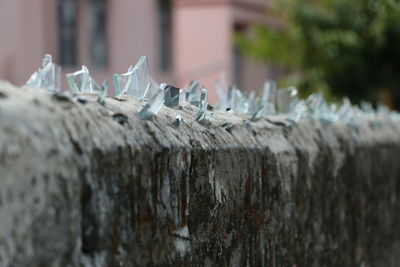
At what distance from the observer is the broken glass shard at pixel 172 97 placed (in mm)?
2441

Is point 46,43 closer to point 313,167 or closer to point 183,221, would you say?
point 313,167

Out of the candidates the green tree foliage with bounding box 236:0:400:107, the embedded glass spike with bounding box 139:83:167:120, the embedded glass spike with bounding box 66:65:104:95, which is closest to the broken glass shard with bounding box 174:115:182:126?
the embedded glass spike with bounding box 139:83:167:120

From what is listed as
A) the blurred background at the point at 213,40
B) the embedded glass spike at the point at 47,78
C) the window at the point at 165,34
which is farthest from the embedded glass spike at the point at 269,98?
the window at the point at 165,34

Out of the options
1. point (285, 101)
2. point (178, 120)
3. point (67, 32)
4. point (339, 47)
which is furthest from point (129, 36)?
point (178, 120)

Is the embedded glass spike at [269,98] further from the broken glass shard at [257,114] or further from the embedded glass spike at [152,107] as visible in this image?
the embedded glass spike at [152,107]

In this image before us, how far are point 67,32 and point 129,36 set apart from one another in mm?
1752

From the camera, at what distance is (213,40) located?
65.3ft

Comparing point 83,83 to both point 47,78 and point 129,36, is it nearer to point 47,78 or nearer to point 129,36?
point 47,78

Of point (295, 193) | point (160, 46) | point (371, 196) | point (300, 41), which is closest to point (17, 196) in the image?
point (295, 193)

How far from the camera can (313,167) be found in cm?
343

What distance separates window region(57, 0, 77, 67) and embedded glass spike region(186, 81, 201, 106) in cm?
1202

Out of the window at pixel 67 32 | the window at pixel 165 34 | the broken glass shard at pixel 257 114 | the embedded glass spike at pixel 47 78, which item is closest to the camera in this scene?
the embedded glass spike at pixel 47 78

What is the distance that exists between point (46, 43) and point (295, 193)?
11461mm

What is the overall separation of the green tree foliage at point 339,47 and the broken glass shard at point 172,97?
8638 millimetres
